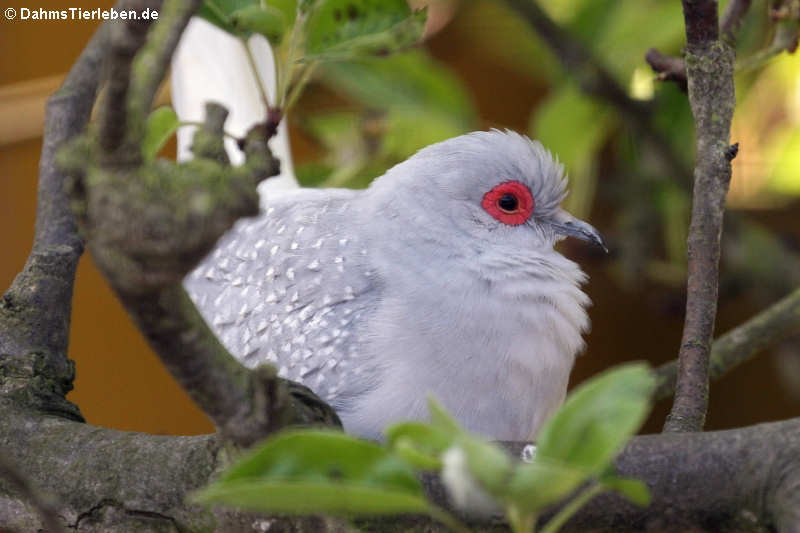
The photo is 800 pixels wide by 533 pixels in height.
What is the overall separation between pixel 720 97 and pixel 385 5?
0.43 m

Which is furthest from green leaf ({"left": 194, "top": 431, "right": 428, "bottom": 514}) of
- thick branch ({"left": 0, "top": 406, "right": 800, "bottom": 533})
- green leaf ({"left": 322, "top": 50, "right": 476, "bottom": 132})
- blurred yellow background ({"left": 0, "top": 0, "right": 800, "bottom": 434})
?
blurred yellow background ({"left": 0, "top": 0, "right": 800, "bottom": 434})

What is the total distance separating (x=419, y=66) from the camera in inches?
83.7

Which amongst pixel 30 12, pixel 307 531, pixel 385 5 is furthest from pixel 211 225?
pixel 30 12

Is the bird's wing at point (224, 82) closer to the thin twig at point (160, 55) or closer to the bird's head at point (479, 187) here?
the bird's head at point (479, 187)

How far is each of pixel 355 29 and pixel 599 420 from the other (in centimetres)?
82

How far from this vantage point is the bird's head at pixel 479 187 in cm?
140

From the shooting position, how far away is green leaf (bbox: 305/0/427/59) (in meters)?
1.21

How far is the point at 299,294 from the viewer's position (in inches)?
50.5

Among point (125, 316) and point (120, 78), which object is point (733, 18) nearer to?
point (120, 78)

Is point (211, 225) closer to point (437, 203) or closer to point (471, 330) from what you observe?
point (471, 330)

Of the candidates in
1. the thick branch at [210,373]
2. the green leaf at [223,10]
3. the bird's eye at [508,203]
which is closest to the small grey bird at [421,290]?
the bird's eye at [508,203]

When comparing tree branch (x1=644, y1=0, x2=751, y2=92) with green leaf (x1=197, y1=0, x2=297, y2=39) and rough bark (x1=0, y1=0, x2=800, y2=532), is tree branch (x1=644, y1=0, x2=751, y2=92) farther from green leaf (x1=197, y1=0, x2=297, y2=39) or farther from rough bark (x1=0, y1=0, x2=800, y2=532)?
rough bark (x1=0, y1=0, x2=800, y2=532)

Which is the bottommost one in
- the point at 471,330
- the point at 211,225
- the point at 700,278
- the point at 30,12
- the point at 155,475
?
the point at 155,475

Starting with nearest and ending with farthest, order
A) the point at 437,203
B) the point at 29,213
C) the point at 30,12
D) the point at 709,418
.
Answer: the point at 437,203 → the point at 30,12 → the point at 29,213 → the point at 709,418
